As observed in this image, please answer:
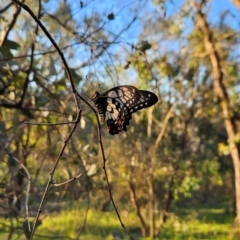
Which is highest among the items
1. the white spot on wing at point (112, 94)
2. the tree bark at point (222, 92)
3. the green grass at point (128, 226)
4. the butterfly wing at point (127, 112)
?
the tree bark at point (222, 92)

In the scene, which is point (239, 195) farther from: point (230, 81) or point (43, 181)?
point (43, 181)

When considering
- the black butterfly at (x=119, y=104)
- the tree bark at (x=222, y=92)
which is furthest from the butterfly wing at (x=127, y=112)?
the tree bark at (x=222, y=92)

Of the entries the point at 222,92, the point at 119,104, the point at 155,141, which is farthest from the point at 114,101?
the point at 155,141

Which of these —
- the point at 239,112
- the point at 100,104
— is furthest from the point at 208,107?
the point at 100,104

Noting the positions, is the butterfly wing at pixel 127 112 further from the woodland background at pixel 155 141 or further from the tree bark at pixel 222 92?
the tree bark at pixel 222 92

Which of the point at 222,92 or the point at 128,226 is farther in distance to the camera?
the point at 128,226

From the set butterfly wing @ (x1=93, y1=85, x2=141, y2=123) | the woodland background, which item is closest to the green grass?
the woodland background

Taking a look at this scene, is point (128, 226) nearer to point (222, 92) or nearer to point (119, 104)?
point (222, 92)
